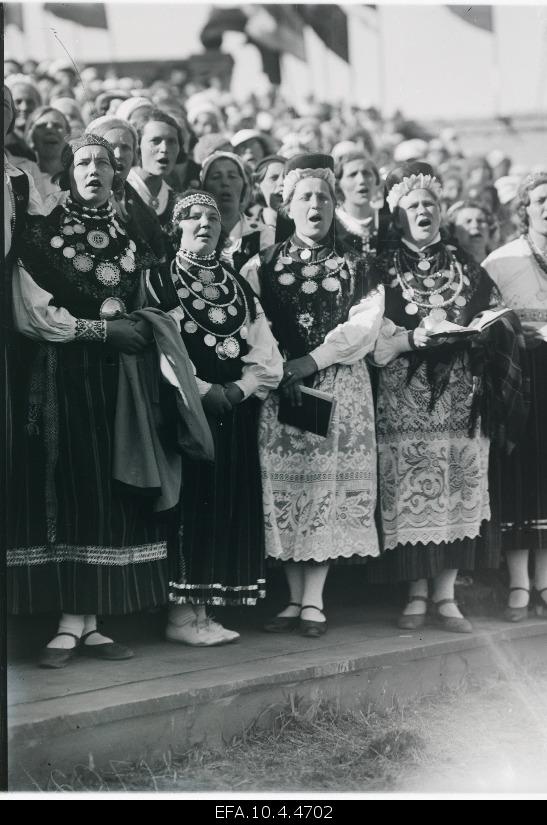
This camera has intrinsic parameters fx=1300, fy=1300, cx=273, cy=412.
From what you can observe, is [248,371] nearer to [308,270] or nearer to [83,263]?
[308,270]

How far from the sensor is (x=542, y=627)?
543cm

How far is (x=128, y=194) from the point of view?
518 cm

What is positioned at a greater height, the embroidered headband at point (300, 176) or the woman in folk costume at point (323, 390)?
the embroidered headband at point (300, 176)

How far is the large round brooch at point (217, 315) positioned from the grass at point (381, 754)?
1497 mm

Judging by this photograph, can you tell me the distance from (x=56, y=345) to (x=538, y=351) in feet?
6.98

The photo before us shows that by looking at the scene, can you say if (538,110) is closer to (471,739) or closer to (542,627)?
(542,627)

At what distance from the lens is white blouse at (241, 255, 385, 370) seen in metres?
5.24

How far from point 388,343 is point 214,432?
863mm

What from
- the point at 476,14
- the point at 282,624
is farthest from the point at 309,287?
the point at 282,624

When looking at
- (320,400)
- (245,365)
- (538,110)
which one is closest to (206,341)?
(245,365)

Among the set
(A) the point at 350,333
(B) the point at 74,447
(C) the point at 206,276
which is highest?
(C) the point at 206,276

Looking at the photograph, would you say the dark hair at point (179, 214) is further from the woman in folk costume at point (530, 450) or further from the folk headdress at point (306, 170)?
the woman in folk costume at point (530, 450)

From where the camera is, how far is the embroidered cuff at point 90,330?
477cm

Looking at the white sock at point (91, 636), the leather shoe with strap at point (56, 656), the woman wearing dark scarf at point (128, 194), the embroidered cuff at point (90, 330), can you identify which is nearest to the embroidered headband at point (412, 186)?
the woman wearing dark scarf at point (128, 194)
